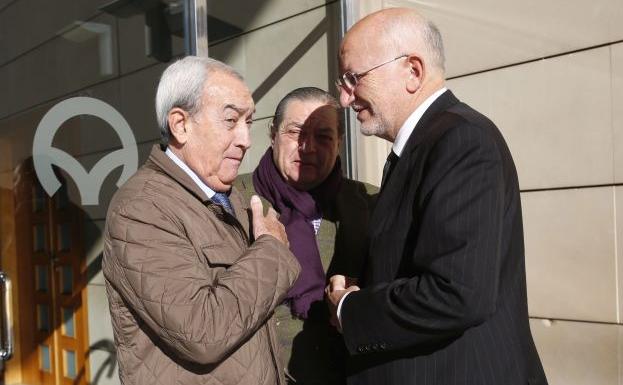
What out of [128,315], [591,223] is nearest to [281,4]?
[591,223]

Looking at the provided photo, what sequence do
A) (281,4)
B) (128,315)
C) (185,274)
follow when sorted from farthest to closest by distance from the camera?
(281,4)
(128,315)
(185,274)

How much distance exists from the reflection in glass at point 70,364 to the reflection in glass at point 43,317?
30cm

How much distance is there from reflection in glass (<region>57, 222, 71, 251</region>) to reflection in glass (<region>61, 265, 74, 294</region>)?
12 cm

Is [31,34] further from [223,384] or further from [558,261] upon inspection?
[558,261]

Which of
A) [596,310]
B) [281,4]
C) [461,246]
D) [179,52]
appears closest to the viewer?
[461,246]

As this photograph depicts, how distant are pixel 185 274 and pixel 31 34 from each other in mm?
2324

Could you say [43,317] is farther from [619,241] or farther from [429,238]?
[619,241]

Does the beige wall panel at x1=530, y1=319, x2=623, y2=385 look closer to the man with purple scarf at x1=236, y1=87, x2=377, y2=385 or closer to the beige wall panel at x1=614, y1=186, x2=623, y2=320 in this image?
the beige wall panel at x1=614, y1=186, x2=623, y2=320

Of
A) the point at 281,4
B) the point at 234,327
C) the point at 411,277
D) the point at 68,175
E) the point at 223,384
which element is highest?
the point at 281,4

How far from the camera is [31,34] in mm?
3082

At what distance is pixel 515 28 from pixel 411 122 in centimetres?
212

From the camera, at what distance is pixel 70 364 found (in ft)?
11.8

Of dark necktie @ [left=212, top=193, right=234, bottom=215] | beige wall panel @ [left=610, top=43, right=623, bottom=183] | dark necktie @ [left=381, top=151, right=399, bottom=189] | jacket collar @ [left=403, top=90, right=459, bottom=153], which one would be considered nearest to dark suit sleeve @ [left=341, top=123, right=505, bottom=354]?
jacket collar @ [left=403, top=90, right=459, bottom=153]

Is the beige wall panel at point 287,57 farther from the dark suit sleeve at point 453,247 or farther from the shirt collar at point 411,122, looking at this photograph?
the dark suit sleeve at point 453,247
